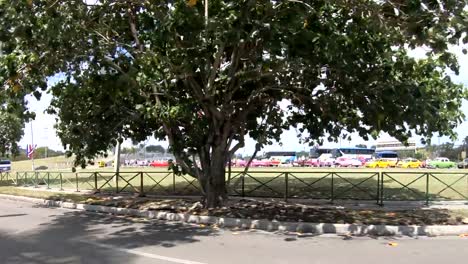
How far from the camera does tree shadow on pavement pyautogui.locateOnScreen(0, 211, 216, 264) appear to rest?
8516mm

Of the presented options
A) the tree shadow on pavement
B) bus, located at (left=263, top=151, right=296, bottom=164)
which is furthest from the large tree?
bus, located at (left=263, top=151, right=296, bottom=164)

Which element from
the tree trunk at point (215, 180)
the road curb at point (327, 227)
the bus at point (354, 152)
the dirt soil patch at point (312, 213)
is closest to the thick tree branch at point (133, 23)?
the tree trunk at point (215, 180)

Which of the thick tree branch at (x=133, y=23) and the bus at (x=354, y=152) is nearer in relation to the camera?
the thick tree branch at (x=133, y=23)

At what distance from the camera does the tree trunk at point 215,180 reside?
Result: 1529 centimetres

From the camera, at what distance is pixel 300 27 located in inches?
440

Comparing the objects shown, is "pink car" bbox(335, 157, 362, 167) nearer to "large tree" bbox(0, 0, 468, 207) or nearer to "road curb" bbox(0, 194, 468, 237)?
"large tree" bbox(0, 0, 468, 207)

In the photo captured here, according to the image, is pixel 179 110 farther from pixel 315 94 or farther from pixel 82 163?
pixel 82 163

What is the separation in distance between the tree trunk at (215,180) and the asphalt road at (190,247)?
2.60 metres

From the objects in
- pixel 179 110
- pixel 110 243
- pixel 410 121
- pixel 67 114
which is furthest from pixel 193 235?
pixel 67 114

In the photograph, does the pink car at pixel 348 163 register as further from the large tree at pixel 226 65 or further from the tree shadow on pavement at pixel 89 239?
the tree shadow on pavement at pixel 89 239

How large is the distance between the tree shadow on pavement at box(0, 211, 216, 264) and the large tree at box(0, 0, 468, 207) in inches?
124

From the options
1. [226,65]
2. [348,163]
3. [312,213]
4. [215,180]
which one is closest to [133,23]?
[226,65]

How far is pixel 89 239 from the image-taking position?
10.5 meters

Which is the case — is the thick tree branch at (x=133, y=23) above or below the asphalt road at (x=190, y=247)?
above
